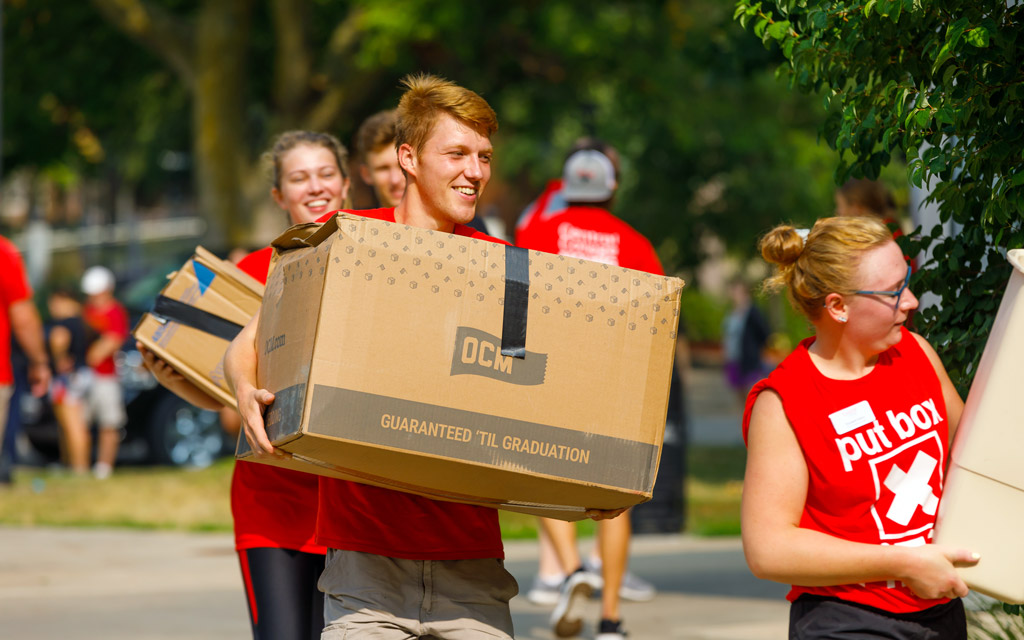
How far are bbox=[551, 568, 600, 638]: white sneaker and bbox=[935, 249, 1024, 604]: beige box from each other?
3814mm

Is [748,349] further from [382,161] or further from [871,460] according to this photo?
[871,460]

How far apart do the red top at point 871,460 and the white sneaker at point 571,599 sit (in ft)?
11.7

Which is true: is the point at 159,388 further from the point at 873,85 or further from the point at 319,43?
the point at 873,85

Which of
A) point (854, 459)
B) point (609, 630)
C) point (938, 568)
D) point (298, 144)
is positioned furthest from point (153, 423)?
point (938, 568)

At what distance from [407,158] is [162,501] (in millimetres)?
8958

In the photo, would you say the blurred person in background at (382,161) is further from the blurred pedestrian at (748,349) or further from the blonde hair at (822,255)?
the blurred pedestrian at (748,349)

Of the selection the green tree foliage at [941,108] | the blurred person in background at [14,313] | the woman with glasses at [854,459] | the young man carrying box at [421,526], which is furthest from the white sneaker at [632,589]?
the woman with glasses at [854,459]

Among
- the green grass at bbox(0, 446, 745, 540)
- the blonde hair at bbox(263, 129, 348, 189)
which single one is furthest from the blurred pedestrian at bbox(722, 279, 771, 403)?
the blonde hair at bbox(263, 129, 348, 189)

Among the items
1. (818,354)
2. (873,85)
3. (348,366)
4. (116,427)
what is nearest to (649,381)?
(818,354)

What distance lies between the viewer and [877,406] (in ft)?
9.62

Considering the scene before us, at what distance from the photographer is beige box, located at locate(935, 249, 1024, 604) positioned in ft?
8.97

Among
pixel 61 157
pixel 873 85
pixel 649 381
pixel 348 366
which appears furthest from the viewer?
pixel 61 157

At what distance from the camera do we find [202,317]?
4254 millimetres

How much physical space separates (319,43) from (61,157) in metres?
4.26
